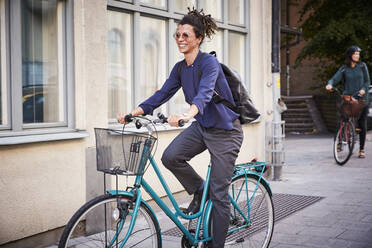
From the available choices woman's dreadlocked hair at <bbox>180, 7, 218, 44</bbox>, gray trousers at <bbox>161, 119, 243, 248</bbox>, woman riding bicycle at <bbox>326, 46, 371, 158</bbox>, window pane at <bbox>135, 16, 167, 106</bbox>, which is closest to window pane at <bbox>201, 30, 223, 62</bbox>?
window pane at <bbox>135, 16, 167, 106</bbox>

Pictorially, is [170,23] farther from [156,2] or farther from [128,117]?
[128,117]

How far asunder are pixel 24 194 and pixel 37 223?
12.5 inches

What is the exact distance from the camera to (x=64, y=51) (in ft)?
17.6

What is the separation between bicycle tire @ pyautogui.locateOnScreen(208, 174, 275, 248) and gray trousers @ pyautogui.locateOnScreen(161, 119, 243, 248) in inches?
5.2

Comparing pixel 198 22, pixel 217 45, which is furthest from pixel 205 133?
pixel 217 45

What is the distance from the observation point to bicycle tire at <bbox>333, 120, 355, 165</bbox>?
9.92m

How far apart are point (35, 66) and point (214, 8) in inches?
150

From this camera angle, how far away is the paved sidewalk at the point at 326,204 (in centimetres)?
503

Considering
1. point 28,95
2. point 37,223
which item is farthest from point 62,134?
point 37,223

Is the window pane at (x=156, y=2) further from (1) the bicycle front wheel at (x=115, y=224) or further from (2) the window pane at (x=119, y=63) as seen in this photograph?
(1) the bicycle front wheel at (x=115, y=224)

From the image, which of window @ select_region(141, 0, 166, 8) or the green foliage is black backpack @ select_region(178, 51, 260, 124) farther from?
the green foliage

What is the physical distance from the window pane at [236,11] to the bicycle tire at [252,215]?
471cm

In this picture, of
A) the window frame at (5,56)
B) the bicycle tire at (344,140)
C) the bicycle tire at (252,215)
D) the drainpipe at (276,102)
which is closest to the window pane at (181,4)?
the drainpipe at (276,102)

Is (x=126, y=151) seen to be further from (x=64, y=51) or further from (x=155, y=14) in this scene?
(x=155, y=14)
